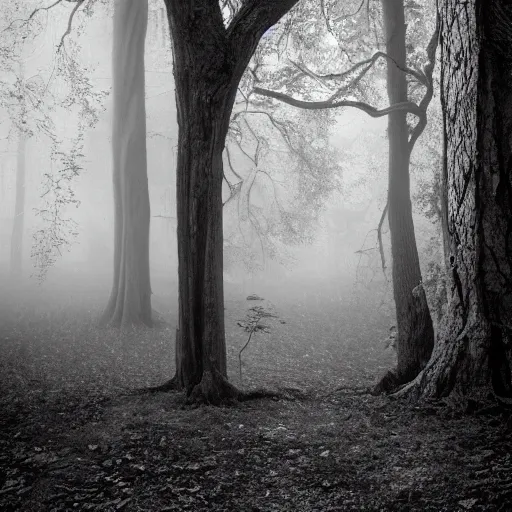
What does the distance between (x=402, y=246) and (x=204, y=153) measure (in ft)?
11.9

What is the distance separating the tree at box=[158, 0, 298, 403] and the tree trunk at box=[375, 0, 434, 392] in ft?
8.48

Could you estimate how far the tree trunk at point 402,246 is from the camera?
20.5 ft

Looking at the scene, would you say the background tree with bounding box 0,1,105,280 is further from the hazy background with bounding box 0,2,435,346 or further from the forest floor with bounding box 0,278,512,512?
the forest floor with bounding box 0,278,512,512

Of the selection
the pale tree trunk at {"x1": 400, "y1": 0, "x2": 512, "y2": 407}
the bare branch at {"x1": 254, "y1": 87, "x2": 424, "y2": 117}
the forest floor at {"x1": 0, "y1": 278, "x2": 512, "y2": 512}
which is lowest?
the forest floor at {"x1": 0, "y1": 278, "x2": 512, "y2": 512}

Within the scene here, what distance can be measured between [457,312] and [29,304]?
1528cm

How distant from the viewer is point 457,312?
3.67 meters

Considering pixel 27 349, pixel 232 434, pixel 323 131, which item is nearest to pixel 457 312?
pixel 232 434

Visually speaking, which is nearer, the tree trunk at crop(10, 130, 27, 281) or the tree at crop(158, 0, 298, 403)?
the tree at crop(158, 0, 298, 403)

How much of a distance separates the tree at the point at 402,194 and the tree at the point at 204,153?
236 centimetres

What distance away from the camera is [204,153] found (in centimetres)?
470

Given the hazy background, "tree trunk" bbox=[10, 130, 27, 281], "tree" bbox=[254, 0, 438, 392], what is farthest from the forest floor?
"tree trunk" bbox=[10, 130, 27, 281]

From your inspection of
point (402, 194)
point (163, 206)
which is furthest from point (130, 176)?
point (163, 206)

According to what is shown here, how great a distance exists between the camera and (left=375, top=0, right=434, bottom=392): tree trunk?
6.23 meters

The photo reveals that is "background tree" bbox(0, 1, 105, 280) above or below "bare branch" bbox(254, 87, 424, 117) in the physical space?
above
